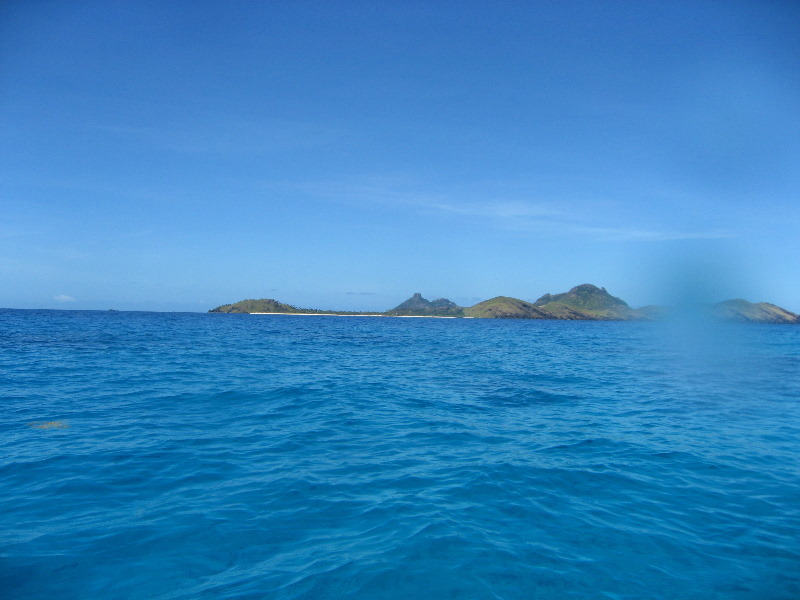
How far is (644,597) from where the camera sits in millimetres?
7258

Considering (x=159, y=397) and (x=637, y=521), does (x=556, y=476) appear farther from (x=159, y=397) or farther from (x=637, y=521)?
(x=159, y=397)

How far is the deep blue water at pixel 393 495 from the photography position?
7676mm

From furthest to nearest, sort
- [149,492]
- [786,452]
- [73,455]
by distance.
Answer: [786,452] → [73,455] → [149,492]

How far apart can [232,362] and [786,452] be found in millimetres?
32694

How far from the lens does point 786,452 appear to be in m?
14.4

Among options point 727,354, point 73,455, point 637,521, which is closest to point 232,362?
point 73,455

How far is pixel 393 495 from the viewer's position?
34.9 ft

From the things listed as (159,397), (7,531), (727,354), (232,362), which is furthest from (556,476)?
(727,354)

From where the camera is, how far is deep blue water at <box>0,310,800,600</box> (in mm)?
7676

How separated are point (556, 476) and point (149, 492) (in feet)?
34.0

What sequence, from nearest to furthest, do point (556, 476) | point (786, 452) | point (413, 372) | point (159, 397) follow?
point (556, 476) < point (786, 452) < point (159, 397) < point (413, 372)

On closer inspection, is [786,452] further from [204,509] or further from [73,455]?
[73,455]

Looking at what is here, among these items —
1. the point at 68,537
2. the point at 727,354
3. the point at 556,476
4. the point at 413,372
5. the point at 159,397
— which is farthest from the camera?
the point at 727,354

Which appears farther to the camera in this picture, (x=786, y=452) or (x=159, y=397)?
(x=159, y=397)
